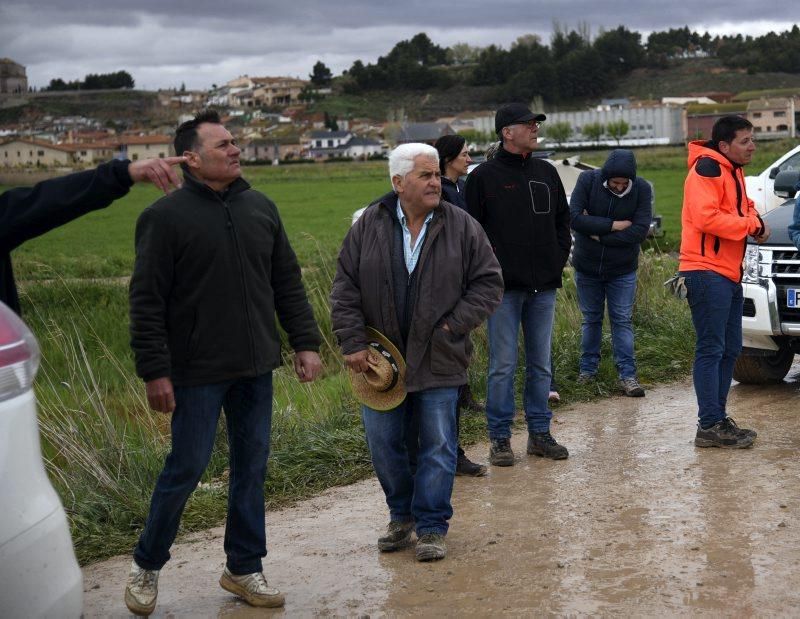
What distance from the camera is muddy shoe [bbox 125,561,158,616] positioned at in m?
5.02

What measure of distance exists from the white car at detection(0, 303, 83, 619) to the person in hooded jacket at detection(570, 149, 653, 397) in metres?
6.71

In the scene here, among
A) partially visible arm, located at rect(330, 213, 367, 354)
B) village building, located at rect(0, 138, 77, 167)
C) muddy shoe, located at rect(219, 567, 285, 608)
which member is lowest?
village building, located at rect(0, 138, 77, 167)

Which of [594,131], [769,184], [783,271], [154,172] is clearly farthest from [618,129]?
[154,172]

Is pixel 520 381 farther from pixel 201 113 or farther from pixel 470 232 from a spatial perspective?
pixel 201 113

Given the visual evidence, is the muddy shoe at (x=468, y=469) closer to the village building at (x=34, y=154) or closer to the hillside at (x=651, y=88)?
the village building at (x=34, y=154)

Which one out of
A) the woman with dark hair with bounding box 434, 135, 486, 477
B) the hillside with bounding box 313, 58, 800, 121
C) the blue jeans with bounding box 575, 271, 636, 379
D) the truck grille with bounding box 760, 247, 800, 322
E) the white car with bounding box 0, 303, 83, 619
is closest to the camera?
the white car with bounding box 0, 303, 83, 619

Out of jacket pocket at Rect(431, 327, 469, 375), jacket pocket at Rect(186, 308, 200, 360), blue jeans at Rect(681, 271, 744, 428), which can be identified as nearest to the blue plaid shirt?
jacket pocket at Rect(431, 327, 469, 375)

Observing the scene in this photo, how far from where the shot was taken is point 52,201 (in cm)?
414

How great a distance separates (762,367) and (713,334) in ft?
7.15

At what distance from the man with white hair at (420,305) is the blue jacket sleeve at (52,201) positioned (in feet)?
5.74

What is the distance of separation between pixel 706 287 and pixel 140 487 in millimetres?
3582

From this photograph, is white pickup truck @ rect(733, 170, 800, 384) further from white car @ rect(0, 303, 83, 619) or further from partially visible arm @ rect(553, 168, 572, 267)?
white car @ rect(0, 303, 83, 619)

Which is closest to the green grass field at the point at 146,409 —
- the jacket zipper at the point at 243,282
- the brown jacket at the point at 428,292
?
the brown jacket at the point at 428,292

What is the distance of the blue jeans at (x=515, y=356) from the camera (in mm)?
7500
